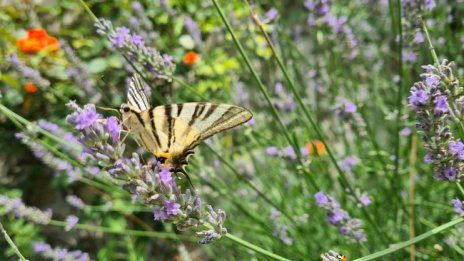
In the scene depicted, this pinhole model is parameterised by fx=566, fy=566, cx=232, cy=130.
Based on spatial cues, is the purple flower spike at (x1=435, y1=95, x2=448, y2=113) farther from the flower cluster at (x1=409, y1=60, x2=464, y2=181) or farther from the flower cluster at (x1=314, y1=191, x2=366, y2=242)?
the flower cluster at (x1=314, y1=191, x2=366, y2=242)

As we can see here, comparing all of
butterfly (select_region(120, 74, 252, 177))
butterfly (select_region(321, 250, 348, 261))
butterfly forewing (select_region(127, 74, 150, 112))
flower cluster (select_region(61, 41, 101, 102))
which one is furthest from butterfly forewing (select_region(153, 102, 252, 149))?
flower cluster (select_region(61, 41, 101, 102))

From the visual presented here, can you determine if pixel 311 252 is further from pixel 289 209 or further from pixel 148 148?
pixel 148 148

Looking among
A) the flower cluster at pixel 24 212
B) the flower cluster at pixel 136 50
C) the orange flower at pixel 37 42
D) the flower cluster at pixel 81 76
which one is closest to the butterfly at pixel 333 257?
the flower cluster at pixel 136 50

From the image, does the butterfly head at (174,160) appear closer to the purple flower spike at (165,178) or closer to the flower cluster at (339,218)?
the purple flower spike at (165,178)

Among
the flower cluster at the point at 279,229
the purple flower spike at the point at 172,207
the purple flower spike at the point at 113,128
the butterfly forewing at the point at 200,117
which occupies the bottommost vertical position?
the flower cluster at the point at 279,229

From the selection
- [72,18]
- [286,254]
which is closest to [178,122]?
[286,254]

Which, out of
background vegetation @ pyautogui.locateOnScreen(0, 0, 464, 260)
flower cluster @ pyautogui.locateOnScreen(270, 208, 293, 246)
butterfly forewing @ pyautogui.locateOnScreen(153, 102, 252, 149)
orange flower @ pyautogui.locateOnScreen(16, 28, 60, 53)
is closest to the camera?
butterfly forewing @ pyautogui.locateOnScreen(153, 102, 252, 149)
